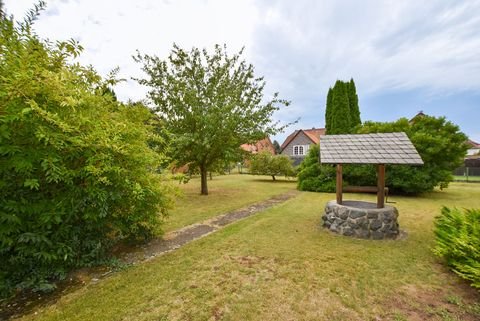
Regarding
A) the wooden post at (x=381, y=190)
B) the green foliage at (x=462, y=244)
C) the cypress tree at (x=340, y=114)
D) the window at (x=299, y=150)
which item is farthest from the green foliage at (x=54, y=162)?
the window at (x=299, y=150)

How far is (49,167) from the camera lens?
2971 millimetres

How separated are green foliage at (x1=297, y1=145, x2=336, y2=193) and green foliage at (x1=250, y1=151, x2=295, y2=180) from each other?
4.59m

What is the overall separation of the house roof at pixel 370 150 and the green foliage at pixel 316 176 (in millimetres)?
7449

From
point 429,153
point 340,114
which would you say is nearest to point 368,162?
point 429,153

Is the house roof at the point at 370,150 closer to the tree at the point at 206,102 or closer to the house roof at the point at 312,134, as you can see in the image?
the tree at the point at 206,102

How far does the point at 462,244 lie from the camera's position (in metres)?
3.38

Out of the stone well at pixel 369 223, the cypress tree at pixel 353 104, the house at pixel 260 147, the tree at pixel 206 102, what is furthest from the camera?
the cypress tree at pixel 353 104

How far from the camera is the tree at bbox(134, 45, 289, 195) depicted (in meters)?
10.4

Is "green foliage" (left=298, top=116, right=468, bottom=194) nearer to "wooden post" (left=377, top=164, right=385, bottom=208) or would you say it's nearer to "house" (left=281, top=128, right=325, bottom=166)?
"wooden post" (left=377, top=164, right=385, bottom=208)

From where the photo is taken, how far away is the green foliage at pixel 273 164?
1998 cm

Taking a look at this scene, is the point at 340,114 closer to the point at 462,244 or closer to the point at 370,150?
the point at 370,150

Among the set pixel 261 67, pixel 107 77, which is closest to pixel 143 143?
pixel 107 77

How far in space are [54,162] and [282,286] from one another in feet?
12.9

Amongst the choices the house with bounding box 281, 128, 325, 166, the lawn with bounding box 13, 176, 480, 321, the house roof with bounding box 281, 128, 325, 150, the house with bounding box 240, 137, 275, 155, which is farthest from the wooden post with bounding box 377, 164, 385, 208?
the house roof with bounding box 281, 128, 325, 150
